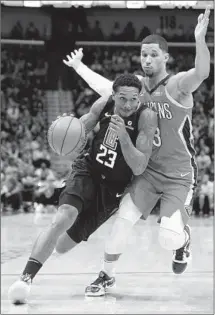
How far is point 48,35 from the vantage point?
19.8 meters

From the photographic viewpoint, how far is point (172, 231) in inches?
195

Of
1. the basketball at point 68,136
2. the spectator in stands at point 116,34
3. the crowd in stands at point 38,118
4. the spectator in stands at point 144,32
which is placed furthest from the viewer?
the spectator in stands at point 116,34

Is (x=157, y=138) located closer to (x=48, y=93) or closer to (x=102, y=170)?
(x=102, y=170)

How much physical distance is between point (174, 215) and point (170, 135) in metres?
0.60

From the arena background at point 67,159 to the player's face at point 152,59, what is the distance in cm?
170

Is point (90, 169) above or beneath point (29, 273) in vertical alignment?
above

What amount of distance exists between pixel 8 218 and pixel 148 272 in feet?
22.2

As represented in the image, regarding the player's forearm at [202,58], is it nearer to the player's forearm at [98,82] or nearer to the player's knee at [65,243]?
the player's forearm at [98,82]

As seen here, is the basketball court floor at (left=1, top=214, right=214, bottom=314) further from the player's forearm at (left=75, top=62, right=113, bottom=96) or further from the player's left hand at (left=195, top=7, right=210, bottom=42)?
the player's left hand at (left=195, top=7, right=210, bottom=42)

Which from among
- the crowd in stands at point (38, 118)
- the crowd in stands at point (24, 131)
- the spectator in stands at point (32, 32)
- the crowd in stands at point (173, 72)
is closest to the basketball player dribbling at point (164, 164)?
the crowd in stands at point (38, 118)

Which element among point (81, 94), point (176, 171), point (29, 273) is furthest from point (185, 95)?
point (81, 94)

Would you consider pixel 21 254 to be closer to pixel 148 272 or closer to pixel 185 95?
pixel 148 272

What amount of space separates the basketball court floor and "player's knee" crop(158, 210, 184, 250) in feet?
1.37

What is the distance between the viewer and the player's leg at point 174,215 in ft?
16.3
